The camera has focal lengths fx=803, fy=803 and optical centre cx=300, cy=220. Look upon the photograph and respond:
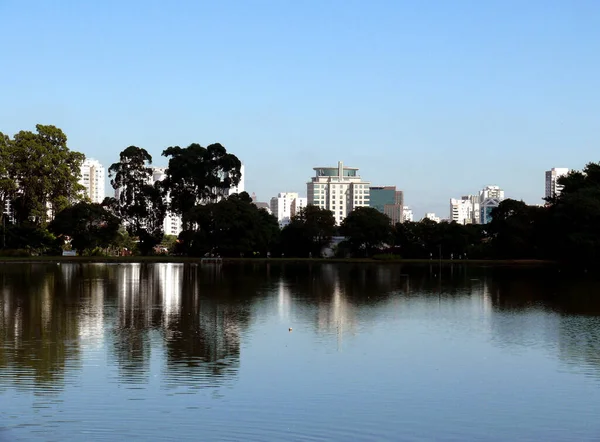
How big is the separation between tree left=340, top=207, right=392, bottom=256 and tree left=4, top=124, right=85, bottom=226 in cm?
3104

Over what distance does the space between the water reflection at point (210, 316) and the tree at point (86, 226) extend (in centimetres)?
3566

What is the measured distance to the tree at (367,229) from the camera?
9394 cm

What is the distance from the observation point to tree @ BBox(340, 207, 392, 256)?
93.9m

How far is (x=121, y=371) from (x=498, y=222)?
248ft

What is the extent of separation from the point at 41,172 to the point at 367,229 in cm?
3678

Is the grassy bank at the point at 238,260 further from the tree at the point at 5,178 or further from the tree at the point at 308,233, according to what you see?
the tree at the point at 5,178

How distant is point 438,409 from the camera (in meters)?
12.8

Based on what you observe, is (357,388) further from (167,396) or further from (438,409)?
(167,396)

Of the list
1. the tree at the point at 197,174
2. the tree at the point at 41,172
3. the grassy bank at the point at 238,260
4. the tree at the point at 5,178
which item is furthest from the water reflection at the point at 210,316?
the tree at the point at 197,174

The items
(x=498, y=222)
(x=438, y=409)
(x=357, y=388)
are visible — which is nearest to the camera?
(x=438, y=409)

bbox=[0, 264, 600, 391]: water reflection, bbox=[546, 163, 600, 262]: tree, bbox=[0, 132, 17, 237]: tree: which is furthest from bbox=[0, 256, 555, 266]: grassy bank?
bbox=[0, 264, 600, 391]: water reflection

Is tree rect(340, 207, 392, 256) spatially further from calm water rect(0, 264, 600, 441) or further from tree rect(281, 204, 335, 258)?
calm water rect(0, 264, 600, 441)

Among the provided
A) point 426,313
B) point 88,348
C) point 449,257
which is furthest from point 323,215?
point 88,348

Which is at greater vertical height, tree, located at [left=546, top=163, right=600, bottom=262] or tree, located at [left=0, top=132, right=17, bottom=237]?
tree, located at [left=0, top=132, right=17, bottom=237]
